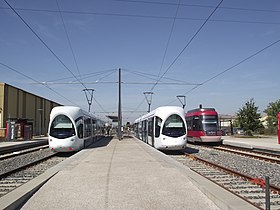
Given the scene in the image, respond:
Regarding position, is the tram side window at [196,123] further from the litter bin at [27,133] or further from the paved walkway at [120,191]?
the litter bin at [27,133]

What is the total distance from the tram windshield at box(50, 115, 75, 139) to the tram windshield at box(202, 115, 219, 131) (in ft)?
39.1

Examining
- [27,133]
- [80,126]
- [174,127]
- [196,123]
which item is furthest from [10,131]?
[174,127]

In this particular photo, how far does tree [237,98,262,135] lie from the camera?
41938mm

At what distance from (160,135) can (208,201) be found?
41.1 ft

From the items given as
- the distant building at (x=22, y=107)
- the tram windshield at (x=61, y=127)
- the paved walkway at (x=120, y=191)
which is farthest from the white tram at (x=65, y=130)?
the distant building at (x=22, y=107)

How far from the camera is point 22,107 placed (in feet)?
156

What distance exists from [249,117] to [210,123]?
58.8ft

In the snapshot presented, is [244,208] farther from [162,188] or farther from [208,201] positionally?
[162,188]

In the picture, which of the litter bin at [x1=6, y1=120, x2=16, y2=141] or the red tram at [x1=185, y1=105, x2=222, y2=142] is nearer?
the red tram at [x1=185, y1=105, x2=222, y2=142]

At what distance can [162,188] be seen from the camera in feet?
25.3

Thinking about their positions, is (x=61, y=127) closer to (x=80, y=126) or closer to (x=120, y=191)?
(x=80, y=126)

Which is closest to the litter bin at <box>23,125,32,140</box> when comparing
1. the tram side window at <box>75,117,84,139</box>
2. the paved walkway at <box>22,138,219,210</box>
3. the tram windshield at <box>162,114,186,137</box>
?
the tram side window at <box>75,117,84,139</box>

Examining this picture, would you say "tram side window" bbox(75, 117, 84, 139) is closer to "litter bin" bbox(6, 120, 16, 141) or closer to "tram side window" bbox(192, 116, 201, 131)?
"tram side window" bbox(192, 116, 201, 131)

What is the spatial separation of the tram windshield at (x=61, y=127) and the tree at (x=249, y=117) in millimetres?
29415
